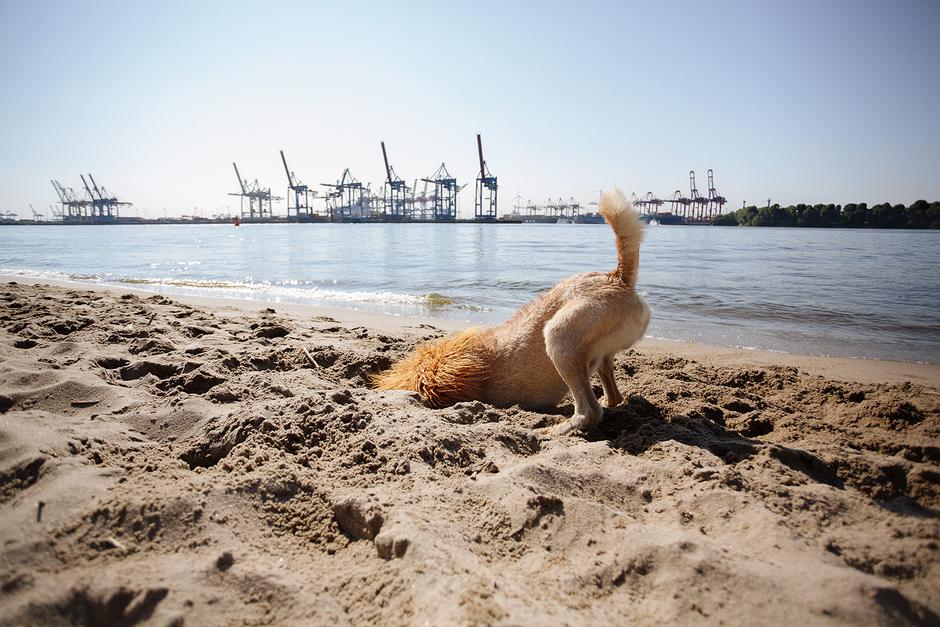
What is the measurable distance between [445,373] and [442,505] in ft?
5.99

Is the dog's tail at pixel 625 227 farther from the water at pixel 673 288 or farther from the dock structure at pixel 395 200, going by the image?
the dock structure at pixel 395 200

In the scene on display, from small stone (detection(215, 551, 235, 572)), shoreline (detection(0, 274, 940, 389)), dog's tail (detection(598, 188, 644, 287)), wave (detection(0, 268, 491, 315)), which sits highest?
dog's tail (detection(598, 188, 644, 287))

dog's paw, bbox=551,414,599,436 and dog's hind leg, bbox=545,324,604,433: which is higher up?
dog's hind leg, bbox=545,324,604,433

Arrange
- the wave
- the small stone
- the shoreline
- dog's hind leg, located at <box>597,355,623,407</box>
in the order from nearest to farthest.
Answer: the small stone
dog's hind leg, located at <box>597,355,623,407</box>
the shoreline
the wave

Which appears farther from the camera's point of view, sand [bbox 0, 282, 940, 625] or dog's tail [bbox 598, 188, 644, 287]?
dog's tail [bbox 598, 188, 644, 287]

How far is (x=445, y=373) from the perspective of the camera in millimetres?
3934

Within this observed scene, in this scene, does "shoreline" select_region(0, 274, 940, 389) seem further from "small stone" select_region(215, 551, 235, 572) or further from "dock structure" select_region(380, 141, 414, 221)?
"dock structure" select_region(380, 141, 414, 221)

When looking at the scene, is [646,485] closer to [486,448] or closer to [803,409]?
[486,448]

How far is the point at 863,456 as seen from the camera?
2518 millimetres

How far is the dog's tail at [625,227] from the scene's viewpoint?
338 cm

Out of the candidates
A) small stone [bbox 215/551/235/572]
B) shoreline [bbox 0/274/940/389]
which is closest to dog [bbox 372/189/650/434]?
small stone [bbox 215/551/235/572]

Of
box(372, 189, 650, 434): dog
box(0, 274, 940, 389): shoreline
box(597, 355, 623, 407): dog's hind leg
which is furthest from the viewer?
box(0, 274, 940, 389): shoreline

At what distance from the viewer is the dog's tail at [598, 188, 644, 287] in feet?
11.1

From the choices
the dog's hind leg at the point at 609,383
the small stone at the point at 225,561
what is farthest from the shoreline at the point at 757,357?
the small stone at the point at 225,561
